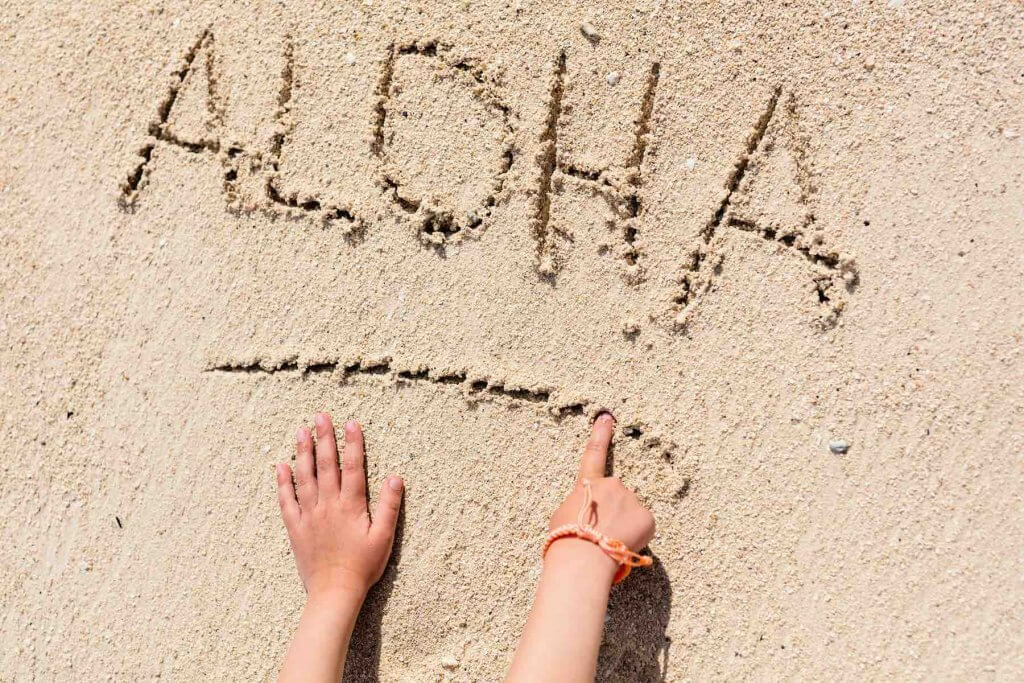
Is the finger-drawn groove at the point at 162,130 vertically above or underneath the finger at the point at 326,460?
above

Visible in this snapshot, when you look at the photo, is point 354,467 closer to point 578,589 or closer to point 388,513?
point 388,513

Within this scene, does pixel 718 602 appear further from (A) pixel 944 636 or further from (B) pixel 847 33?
(B) pixel 847 33

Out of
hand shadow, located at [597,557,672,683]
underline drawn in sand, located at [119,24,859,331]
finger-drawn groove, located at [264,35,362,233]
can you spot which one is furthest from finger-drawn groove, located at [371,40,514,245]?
hand shadow, located at [597,557,672,683]

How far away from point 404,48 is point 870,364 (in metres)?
1.20

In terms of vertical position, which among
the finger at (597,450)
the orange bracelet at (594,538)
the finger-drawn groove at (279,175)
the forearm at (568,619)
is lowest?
the forearm at (568,619)

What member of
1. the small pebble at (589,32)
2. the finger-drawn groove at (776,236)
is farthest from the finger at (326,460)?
the small pebble at (589,32)

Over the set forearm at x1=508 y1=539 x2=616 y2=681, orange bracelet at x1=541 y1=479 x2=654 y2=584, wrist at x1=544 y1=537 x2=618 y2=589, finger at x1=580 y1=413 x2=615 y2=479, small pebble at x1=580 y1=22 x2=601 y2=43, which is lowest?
forearm at x1=508 y1=539 x2=616 y2=681

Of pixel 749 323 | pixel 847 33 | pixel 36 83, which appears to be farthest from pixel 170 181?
pixel 847 33

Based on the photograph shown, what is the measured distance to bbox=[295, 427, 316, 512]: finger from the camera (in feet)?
4.95

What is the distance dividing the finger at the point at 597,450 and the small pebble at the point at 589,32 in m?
0.81

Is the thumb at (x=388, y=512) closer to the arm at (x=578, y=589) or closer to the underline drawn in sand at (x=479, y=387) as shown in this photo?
the underline drawn in sand at (x=479, y=387)

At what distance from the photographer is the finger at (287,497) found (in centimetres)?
150

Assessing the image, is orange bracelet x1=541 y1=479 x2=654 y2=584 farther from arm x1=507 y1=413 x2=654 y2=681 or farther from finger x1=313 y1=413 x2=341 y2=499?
finger x1=313 y1=413 x2=341 y2=499

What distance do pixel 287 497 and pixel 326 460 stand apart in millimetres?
115
